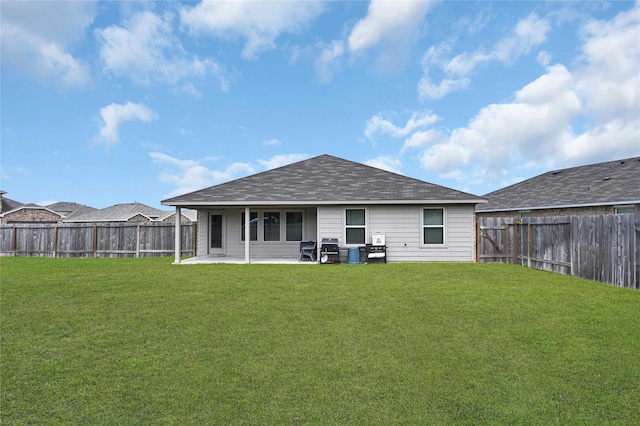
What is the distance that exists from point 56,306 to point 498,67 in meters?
15.4

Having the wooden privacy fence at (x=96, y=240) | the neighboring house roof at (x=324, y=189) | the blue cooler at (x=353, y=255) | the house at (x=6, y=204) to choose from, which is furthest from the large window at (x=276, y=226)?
the house at (x=6, y=204)

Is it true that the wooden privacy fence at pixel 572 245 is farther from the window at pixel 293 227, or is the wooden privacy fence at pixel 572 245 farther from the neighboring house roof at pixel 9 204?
the neighboring house roof at pixel 9 204

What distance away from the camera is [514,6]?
12.8 metres

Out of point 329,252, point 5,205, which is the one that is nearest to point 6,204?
point 5,205

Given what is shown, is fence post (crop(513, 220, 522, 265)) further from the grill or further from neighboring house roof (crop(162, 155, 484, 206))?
the grill

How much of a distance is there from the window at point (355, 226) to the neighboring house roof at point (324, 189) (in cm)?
64

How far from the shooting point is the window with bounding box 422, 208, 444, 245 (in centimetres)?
1523

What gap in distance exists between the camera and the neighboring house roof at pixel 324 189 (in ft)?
49.2

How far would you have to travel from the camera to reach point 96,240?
1956 centimetres

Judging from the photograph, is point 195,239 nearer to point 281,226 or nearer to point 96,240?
point 281,226

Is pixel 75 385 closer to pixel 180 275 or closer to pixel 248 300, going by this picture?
pixel 248 300

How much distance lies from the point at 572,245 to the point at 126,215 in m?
41.8

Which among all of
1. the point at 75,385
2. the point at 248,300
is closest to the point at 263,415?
Answer: the point at 75,385

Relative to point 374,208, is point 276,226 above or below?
below
